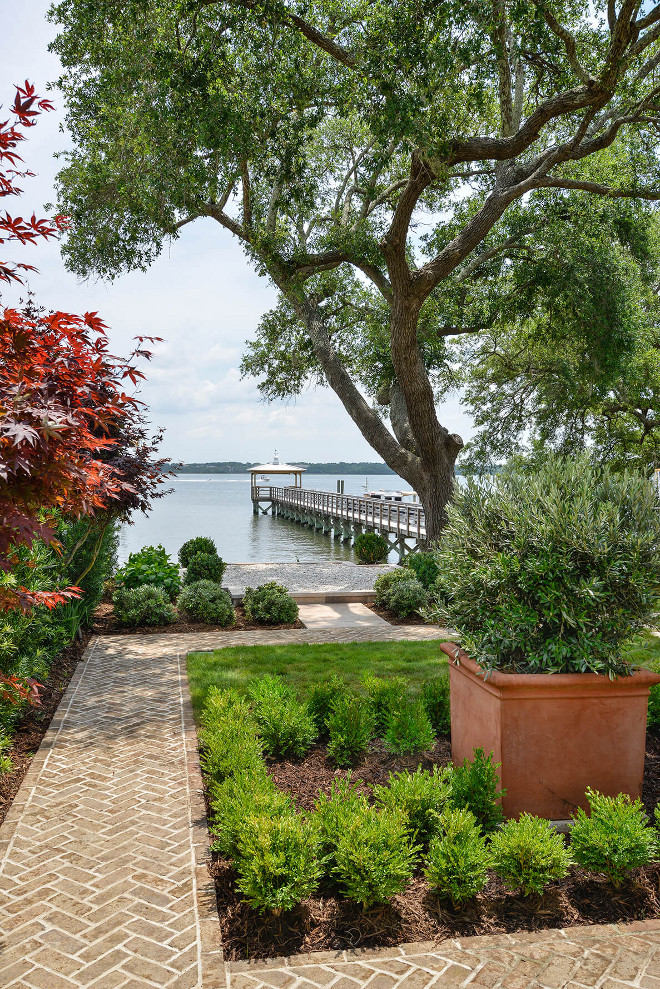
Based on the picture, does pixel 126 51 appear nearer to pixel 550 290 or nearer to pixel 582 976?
pixel 550 290

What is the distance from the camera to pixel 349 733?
→ 449 centimetres

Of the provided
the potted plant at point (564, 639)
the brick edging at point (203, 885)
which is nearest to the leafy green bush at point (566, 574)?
the potted plant at point (564, 639)

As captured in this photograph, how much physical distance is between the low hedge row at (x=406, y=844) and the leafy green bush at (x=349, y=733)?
97 centimetres

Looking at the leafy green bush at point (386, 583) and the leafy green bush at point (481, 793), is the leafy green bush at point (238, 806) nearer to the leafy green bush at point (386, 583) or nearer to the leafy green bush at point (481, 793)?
the leafy green bush at point (481, 793)

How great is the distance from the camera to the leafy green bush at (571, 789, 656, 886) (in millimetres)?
2967

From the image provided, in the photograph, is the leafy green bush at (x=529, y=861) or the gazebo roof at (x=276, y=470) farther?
the gazebo roof at (x=276, y=470)

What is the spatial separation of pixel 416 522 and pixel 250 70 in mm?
18450

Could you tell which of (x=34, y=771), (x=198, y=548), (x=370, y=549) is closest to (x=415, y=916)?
(x=34, y=771)

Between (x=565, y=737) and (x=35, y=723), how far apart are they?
394 centimetres

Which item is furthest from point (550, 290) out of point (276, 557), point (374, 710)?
point (276, 557)

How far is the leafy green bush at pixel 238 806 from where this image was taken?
3.13 meters

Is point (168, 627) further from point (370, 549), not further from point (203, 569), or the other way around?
point (370, 549)

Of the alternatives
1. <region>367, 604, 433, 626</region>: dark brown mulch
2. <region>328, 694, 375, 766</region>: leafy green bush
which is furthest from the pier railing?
<region>328, 694, 375, 766</region>: leafy green bush

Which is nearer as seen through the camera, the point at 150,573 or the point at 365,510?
the point at 150,573
